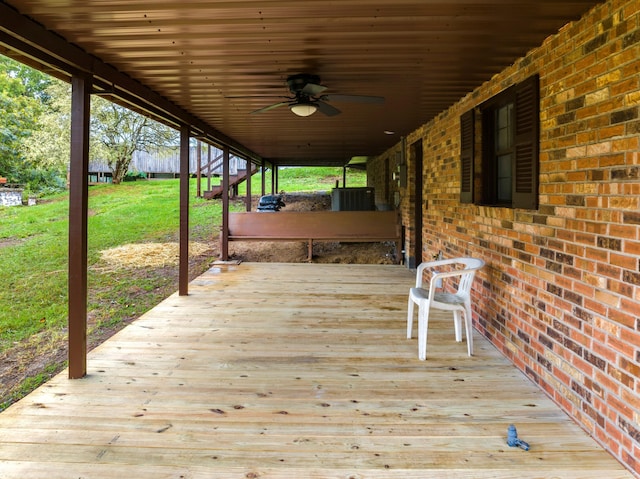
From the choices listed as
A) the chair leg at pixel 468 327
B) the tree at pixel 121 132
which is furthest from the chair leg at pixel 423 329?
the tree at pixel 121 132

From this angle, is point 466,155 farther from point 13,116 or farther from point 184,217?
point 13,116

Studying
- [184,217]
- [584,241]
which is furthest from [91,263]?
[584,241]

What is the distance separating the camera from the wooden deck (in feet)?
6.59

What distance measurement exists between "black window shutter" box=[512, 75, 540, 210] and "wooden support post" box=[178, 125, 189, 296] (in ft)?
13.0

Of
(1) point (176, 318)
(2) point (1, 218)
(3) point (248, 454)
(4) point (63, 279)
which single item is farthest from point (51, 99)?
(3) point (248, 454)

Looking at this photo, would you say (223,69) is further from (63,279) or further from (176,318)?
(63,279)

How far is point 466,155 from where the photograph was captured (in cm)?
441

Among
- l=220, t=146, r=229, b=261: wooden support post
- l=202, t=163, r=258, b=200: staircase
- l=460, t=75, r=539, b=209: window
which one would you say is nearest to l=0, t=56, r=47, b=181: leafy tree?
l=202, t=163, r=258, b=200: staircase

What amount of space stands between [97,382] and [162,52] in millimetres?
2461

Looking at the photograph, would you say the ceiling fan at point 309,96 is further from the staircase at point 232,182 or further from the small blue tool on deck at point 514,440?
the staircase at point 232,182

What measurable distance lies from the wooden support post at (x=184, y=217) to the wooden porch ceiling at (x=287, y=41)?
103 centimetres

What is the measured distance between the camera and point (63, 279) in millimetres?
7535

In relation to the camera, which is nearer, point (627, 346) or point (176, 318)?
point (627, 346)

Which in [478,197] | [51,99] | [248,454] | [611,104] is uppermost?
[51,99]
